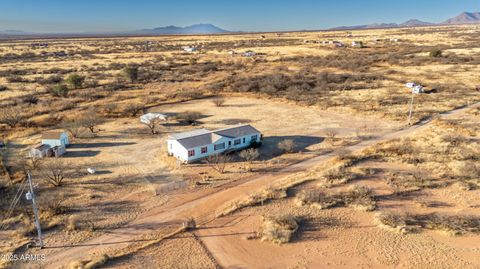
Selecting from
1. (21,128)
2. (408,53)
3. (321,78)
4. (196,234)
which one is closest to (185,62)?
(321,78)

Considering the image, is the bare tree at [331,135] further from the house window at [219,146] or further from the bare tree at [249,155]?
the house window at [219,146]

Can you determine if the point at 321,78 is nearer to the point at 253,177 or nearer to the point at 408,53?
the point at 253,177

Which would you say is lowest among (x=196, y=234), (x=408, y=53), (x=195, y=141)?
(x=196, y=234)

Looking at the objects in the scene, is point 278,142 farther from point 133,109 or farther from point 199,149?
point 133,109

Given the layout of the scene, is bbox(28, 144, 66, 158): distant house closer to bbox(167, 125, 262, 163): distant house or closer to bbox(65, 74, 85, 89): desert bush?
bbox(167, 125, 262, 163): distant house

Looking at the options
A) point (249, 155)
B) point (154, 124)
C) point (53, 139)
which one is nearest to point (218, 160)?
point (249, 155)
